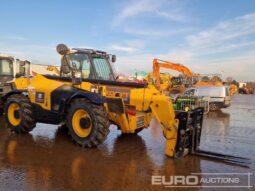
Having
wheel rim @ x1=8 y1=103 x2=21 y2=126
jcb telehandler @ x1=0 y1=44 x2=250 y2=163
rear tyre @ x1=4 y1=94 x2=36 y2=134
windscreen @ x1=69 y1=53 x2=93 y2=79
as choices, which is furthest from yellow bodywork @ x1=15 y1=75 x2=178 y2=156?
wheel rim @ x1=8 y1=103 x2=21 y2=126

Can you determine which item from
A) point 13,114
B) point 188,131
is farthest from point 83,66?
point 188,131

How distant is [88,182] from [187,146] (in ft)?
9.14

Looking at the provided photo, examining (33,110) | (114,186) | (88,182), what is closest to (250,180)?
(114,186)

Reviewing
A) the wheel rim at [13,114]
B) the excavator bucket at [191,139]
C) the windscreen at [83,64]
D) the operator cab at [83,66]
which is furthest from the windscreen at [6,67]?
the excavator bucket at [191,139]

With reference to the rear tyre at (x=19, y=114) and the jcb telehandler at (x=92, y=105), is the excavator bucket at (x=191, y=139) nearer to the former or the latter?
the jcb telehandler at (x=92, y=105)

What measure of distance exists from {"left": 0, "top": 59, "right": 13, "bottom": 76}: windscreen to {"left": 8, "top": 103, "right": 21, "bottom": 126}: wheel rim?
15.4 ft

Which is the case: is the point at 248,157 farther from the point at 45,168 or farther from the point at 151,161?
the point at 45,168

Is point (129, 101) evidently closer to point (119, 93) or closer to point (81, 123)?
point (119, 93)

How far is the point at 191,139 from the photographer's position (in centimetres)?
699

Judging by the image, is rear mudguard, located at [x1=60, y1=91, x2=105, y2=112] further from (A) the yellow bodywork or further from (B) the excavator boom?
(B) the excavator boom

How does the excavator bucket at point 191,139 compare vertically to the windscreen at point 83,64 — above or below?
below

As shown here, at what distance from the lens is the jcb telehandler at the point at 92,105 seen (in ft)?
23.0

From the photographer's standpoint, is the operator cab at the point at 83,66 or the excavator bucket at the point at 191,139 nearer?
the excavator bucket at the point at 191,139

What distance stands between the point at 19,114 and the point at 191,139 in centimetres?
490
